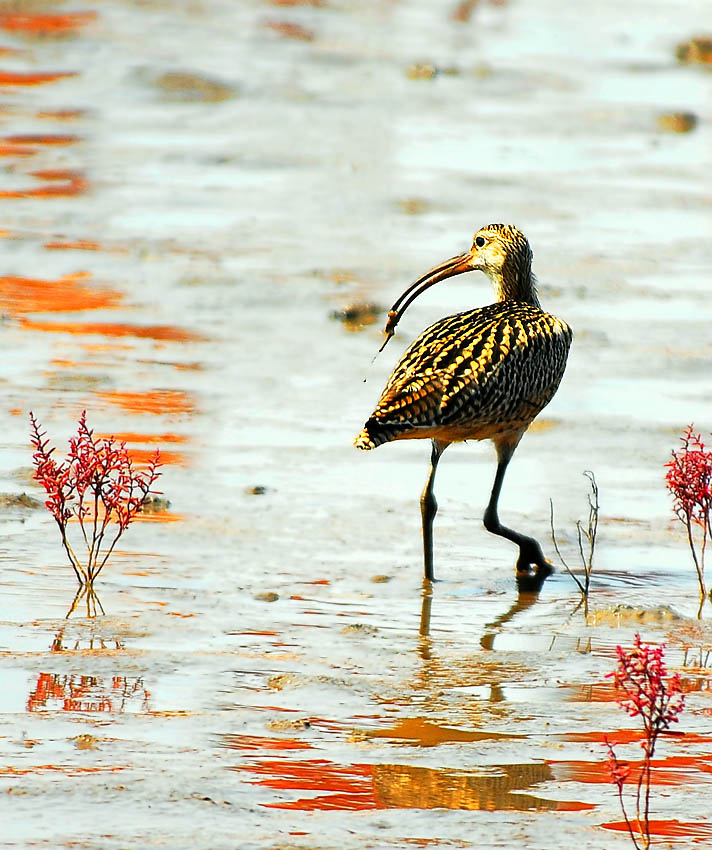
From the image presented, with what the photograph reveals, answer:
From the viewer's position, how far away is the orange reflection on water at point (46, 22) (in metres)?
22.1

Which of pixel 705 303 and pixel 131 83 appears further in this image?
pixel 131 83

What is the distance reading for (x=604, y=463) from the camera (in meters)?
8.88

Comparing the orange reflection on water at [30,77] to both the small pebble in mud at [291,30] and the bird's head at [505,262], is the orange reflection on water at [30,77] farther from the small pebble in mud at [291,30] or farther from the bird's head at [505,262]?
the bird's head at [505,262]

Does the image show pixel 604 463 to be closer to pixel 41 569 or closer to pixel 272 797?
pixel 41 569

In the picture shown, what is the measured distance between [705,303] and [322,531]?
518 cm

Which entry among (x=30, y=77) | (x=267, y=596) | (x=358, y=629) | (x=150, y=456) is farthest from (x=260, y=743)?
(x=30, y=77)

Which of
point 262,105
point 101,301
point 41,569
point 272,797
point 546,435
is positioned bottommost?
point 272,797

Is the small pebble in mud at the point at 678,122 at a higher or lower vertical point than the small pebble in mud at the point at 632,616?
higher

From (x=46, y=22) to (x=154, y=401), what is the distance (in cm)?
1415

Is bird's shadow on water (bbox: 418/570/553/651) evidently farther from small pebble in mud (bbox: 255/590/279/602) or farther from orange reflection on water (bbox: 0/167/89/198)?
orange reflection on water (bbox: 0/167/89/198)

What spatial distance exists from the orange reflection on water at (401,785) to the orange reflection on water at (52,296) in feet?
21.9

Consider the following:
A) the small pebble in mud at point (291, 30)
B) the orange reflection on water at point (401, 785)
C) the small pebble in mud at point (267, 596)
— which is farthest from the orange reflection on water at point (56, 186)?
the orange reflection on water at point (401, 785)

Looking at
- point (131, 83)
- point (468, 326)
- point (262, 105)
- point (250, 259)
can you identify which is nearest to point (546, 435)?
point (468, 326)

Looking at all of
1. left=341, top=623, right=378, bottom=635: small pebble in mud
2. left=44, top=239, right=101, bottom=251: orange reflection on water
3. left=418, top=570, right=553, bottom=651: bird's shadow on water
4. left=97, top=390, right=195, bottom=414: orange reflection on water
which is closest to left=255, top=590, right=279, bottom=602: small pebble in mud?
left=341, top=623, right=378, bottom=635: small pebble in mud
